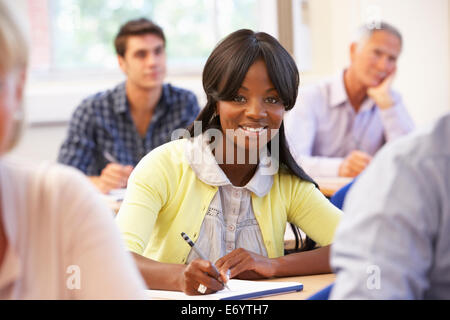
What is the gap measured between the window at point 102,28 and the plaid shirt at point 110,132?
1236 millimetres

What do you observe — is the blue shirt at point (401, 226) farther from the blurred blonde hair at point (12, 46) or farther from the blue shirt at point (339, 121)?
the blue shirt at point (339, 121)

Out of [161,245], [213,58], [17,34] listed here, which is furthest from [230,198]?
[17,34]

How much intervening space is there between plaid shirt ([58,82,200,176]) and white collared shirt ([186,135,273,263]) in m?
2.00

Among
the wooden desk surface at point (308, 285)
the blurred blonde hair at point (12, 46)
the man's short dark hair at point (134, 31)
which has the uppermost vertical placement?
the man's short dark hair at point (134, 31)

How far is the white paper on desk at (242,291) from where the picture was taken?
1.58 meters

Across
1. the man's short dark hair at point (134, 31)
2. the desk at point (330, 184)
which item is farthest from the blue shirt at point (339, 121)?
the man's short dark hair at point (134, 31)

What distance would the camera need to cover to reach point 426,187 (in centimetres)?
100

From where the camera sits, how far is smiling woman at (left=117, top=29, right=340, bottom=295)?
1889mm

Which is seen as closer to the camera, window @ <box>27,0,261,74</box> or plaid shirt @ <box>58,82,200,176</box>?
plaid shirt @ <box>58,82,200,176</box>

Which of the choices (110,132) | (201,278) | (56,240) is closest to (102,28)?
(110,132)

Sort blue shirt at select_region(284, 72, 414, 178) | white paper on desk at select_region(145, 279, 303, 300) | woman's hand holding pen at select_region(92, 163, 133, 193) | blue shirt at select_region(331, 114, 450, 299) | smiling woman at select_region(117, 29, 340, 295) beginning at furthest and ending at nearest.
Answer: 1. blue shirt at select_region(284, 72, 414, 178)
2. woman's hand holding pen at select_region(92, 163, 133, 193)
3. smiling woman at select_region(117, 29, 340, 295)
4. white paper on desk at select_region(145, 279, 303, 300)
5. blue shirt at select_region(331, 114, 450, 299)

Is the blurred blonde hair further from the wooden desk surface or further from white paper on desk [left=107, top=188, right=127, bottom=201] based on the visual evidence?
white paper on desk [left=107, top=188, right=127, bottom=201]

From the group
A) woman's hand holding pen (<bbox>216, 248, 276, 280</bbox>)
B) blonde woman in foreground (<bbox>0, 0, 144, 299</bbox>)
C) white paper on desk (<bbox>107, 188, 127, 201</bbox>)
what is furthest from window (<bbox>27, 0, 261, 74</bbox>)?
blonde woman in foreground (<bbox>0, 0, 144, 299</bbox>)

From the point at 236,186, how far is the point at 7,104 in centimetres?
120
